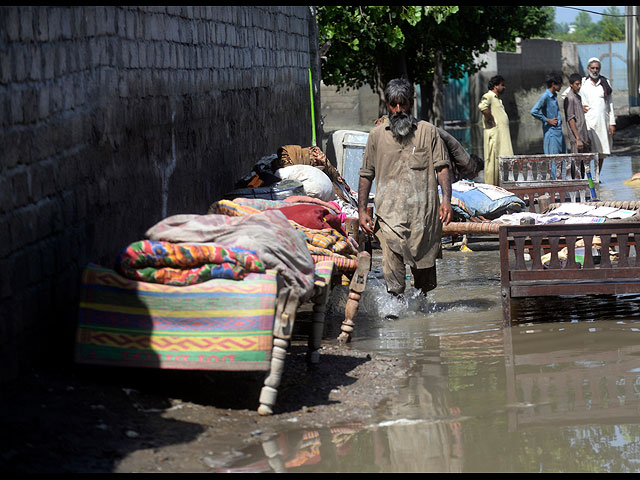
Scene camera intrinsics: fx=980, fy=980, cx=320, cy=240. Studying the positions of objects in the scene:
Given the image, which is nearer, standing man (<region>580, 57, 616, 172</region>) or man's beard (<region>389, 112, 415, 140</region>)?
man's beard (<region>389, 112, 415, 140</region>)

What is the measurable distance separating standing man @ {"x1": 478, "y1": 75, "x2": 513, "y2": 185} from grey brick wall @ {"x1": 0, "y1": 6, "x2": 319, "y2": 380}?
4486mm

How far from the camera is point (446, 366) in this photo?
5930mm

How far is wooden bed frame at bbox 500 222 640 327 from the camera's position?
6.61m

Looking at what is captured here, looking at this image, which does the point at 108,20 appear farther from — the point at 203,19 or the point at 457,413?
the point at 457,413

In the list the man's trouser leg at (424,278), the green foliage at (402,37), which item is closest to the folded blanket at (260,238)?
the man's trouser leg at (424,278)

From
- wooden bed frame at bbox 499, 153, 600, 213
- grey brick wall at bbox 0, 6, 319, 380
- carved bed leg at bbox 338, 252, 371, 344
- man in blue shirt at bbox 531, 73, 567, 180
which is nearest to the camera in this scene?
grey brick wall at bbox 0, 6, 319, 380

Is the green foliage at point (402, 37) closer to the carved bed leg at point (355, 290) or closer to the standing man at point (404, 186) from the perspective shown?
the standing man at point (404, 186)

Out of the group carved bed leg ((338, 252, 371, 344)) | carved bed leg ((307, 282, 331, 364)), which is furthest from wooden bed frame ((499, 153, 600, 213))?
carved bed leg ((307, 282, 331, 364))

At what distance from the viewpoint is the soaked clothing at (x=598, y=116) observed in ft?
46.8

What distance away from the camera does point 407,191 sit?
7074 millimetres

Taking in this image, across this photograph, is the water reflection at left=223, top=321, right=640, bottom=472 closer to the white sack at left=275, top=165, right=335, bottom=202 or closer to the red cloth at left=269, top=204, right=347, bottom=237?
the red cloth at left=269, top=204, right=347, bottom=237

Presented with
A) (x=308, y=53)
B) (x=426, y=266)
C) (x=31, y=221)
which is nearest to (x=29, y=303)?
(x=31, y=221)

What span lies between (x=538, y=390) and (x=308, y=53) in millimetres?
9455

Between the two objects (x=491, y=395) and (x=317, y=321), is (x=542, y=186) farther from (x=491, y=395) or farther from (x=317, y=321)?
(x=491, y=395)
